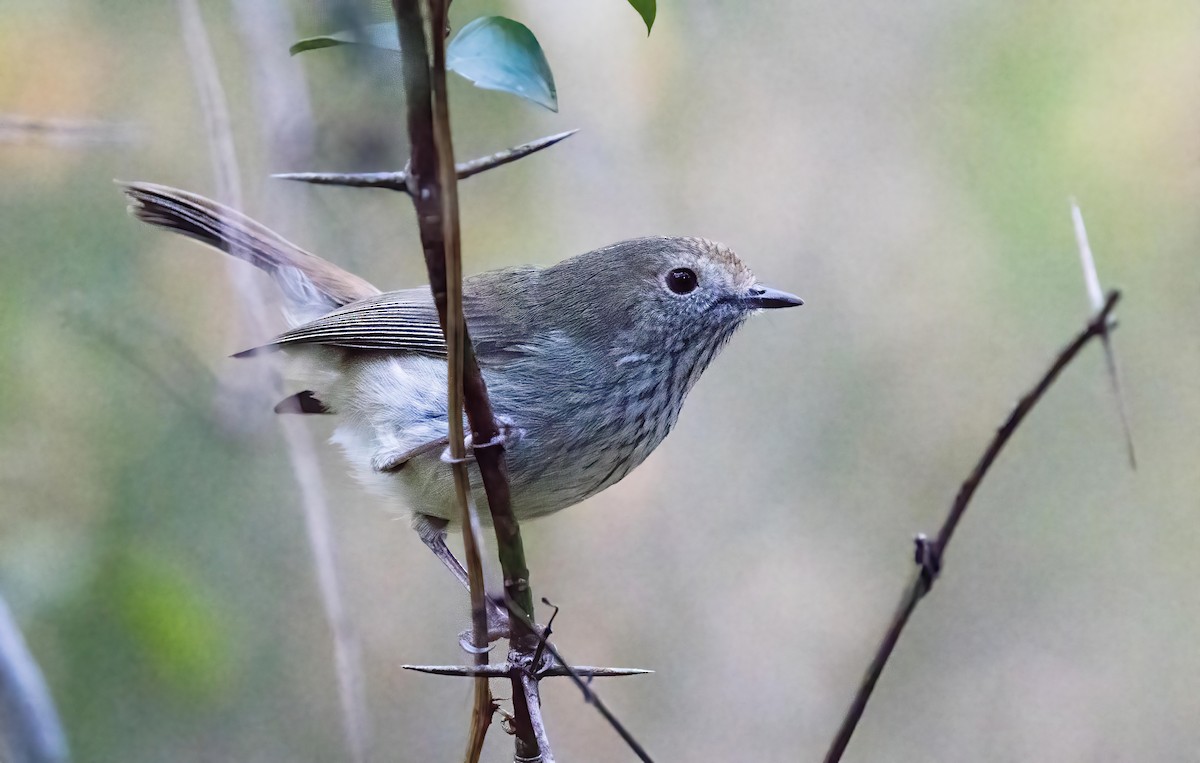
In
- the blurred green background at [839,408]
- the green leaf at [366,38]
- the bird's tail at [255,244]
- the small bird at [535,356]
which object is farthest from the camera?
the blurred green background at [839,408]

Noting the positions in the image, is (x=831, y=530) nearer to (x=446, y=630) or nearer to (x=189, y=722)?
(x=446, y=630)

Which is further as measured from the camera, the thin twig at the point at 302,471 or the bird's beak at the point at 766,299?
the bird's beak at the point at 766,299

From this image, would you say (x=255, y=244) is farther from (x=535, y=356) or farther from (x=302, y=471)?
(x=302, y=471)

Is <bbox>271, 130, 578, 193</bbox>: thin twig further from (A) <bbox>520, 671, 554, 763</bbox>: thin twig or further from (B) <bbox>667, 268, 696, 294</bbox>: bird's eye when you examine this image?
(B) <bbox>667, 268, 696, 294</bbox>: bird's eye

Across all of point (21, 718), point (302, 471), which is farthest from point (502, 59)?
point (21, 718)

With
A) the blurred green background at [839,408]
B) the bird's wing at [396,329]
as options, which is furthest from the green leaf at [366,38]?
the blurred green background at [839,408]

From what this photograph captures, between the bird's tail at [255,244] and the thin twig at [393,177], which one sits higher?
the bird's tail at [255,244]

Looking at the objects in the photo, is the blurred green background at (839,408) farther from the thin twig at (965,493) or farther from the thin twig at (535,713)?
the thin twig at (965,493)

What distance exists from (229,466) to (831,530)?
2.03m

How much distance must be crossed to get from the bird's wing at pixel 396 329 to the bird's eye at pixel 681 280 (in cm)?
36

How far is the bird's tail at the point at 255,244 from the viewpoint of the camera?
97.8 inches

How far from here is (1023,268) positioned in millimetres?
3838

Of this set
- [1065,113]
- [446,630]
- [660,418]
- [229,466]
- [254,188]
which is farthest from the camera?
[1065,113]

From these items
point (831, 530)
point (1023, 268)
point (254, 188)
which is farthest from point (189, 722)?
point (1023, 268)
